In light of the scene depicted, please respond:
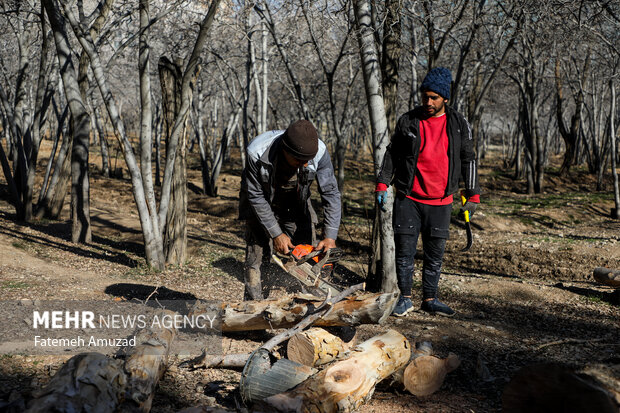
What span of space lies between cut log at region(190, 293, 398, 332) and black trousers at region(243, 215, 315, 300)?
40cm

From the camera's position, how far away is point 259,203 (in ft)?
12.3

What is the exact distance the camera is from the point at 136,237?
8.52m

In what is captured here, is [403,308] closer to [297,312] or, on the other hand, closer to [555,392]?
[297,312]

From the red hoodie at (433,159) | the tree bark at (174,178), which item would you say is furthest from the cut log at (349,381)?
A: the tree bark at (174,178)

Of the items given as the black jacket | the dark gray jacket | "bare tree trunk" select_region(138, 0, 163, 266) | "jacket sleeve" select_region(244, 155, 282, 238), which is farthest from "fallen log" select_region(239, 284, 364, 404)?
"bare tree trunk" select_region(138, 0, 163, 266)

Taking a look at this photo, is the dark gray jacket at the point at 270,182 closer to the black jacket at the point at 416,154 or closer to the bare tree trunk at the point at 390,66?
the black jacket at the point at 416,154

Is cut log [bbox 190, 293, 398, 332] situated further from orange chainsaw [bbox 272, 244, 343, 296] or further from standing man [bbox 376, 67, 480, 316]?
standing man [bbox 376, 67, 480, 316]

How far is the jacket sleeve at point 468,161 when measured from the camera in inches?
171

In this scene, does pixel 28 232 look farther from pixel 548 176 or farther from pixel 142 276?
pixel 548 176

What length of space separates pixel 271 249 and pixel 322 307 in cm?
80

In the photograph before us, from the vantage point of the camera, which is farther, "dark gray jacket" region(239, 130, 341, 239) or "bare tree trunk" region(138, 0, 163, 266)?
"bare tree trunk" region(138, 0, 163, 266)

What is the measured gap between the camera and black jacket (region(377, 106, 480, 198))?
4297 millimetres

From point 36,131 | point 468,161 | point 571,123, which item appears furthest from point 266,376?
point 571,123

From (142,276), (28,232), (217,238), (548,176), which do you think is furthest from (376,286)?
(548,176)
